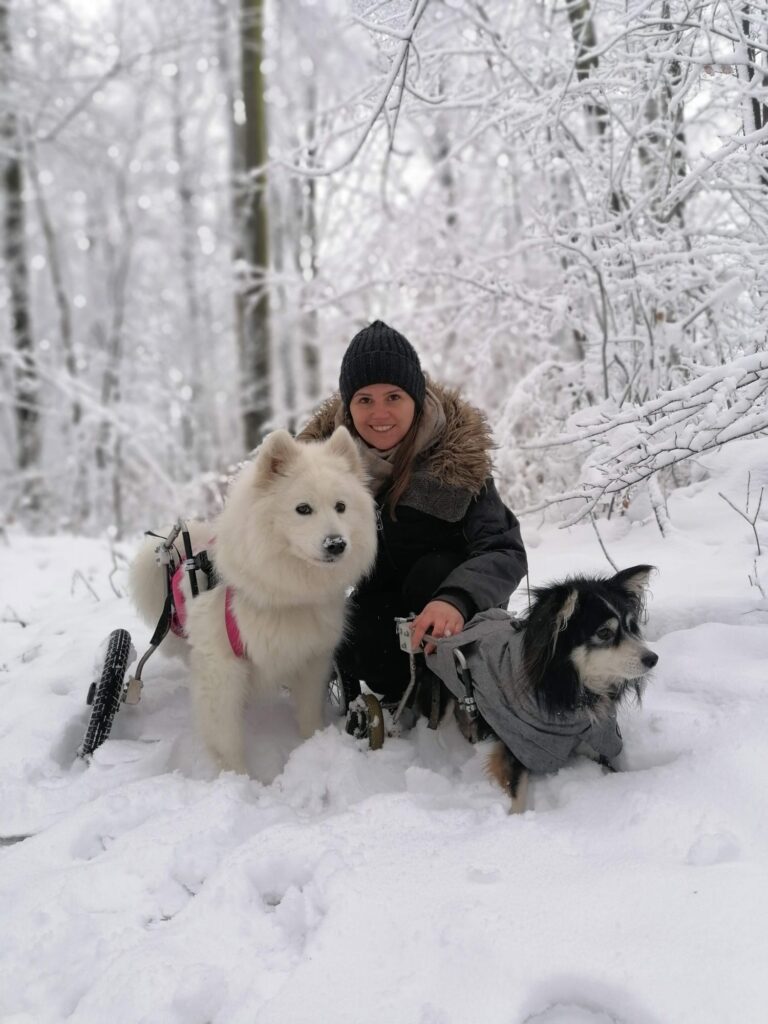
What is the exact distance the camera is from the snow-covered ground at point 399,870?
4.81 ft

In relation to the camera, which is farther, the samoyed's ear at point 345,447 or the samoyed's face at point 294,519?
the samoyed's ear at point 345,447

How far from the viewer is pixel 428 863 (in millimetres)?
1868

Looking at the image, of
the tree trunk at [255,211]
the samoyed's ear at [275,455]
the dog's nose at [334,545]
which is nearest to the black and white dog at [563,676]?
the dog's nose at [334,545]

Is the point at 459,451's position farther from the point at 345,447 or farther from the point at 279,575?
the point at 279,575

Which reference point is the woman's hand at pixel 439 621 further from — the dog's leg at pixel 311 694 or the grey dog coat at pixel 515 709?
the dog's leg at pixel 311 694

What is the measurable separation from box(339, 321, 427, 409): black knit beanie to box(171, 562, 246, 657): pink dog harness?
0.97 meters

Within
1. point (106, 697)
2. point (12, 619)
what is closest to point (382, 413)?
point (106, 697)

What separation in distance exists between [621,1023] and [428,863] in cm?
59

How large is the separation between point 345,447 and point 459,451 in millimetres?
438

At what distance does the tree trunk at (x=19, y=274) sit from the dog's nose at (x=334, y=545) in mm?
7895

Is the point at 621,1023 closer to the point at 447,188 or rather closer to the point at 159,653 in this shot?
the point at 159,653

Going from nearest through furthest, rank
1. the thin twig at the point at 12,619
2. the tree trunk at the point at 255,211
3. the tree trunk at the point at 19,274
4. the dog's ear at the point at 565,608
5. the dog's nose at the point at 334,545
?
the dog's ear at the point at 565,608 → the dog's nose at the point at 334,545 → the thin twig at the point at 12,619 → the tree trunk at the point at 255,211 → the tree trunk at the point at 19,274

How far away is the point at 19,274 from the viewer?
9.73 m

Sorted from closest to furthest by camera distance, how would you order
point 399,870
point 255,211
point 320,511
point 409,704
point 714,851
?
point 714,851 < point 399,870 < point 320,511 < point 409,704 < point 255,211
